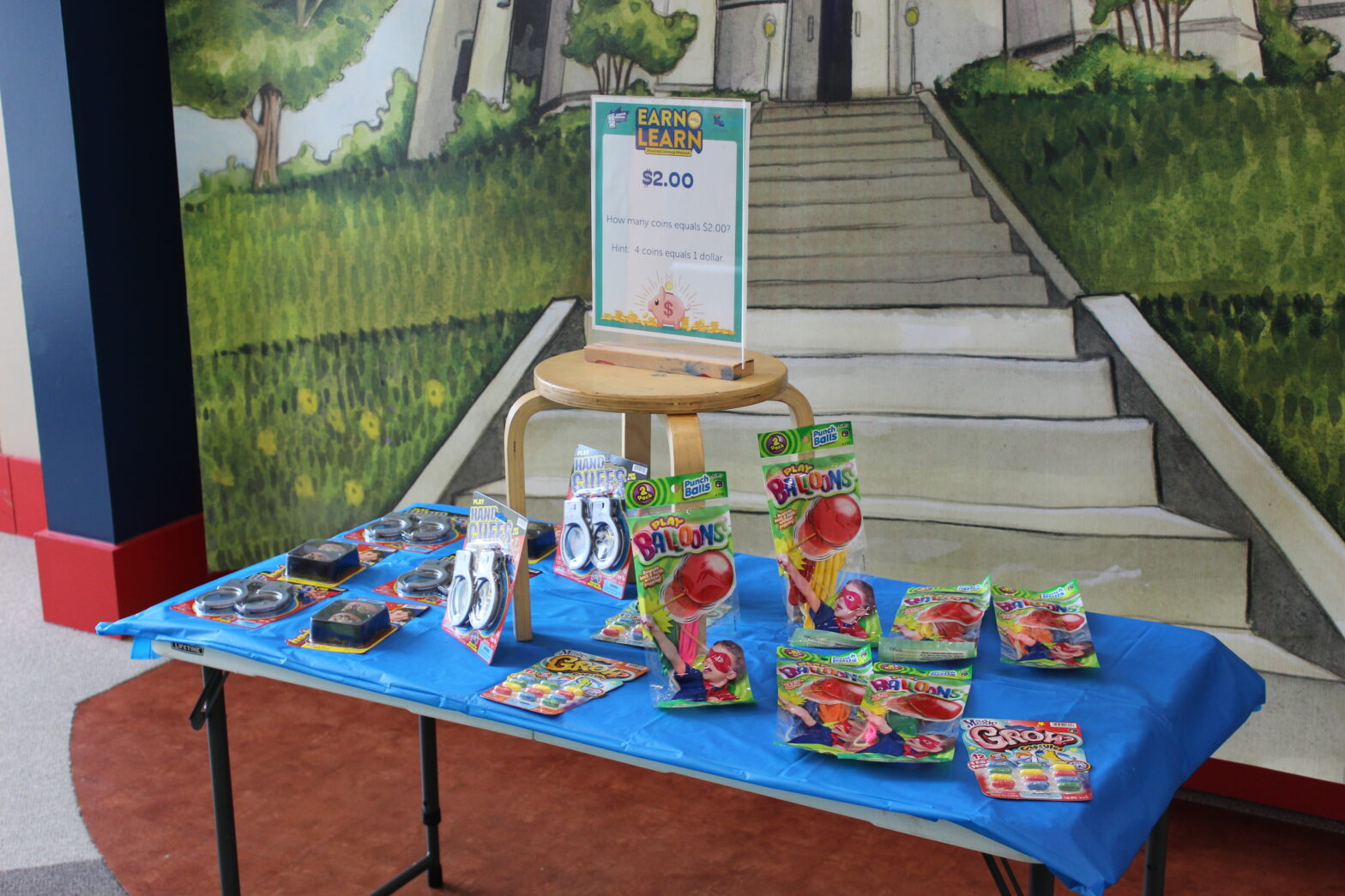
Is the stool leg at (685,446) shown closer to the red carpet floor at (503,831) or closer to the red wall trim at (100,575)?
the red carpet floor at (503,831)

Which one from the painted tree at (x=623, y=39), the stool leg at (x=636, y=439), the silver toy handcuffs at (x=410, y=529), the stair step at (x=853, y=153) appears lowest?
the silver toy handcuffs at (x=410, y=529)

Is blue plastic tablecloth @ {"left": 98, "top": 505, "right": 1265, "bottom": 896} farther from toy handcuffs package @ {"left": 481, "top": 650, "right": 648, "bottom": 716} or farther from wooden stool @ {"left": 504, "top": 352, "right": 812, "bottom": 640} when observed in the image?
wooden stool @ {"left": 504, "top": 352, "right": 812, "bottom": 640}

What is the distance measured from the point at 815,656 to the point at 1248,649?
1.44m

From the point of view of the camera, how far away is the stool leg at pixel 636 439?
2129 millimetres

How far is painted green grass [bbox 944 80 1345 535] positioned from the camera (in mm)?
2475

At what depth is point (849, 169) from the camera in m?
2.87

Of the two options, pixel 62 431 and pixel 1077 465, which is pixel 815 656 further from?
pixel 62 431

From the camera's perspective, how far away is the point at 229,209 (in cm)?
382

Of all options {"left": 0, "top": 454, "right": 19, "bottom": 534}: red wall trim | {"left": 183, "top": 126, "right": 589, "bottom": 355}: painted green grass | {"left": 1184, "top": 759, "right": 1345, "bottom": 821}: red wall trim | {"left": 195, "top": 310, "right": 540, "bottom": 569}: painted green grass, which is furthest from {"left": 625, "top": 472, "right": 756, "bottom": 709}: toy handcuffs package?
{"left": 0, "top": 454, "right": 19, "bottom": 534}: red wall trim

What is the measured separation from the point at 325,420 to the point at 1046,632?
8.57ft

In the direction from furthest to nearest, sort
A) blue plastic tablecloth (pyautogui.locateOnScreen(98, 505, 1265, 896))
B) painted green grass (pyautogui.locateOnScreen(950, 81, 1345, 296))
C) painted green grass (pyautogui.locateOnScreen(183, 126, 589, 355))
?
painted green grass (pyautogui.locateOnScreen(183, 126, 589, 355)) < painted green grass (pyautogui.locateOnScreen(950, 81, 1345, 296)) < blue plastic tablecloth (pyautogui.locateOnScreen(98, 505, 1265, 896))

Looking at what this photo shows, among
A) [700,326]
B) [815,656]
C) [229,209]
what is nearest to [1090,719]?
[815,656]

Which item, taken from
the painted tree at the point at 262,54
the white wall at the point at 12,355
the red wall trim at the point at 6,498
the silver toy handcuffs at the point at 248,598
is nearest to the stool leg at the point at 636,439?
the silver toy handcuffs at the point at 248,598

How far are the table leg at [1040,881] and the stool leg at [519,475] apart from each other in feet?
2.69
